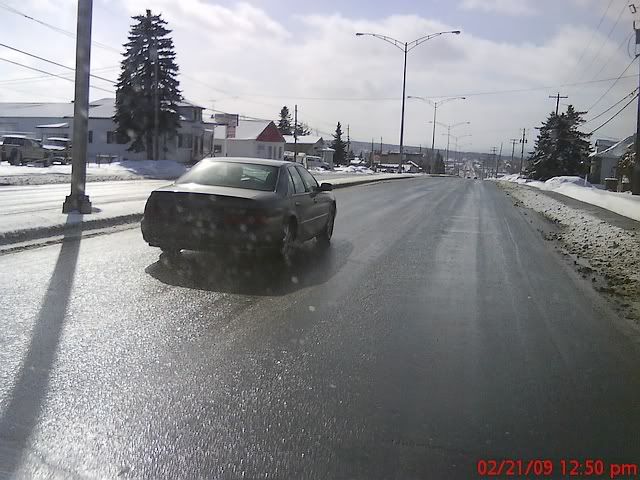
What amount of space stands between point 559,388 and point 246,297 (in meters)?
3.48

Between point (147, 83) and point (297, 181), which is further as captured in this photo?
point (147, 83)

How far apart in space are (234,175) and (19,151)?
31956mm

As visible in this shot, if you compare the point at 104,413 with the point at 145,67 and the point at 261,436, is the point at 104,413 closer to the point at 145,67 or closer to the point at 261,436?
the point at 261,436

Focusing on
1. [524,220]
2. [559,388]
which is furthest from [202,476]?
[524,220]

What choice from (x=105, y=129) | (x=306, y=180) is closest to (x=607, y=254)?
(x=306, y=180)

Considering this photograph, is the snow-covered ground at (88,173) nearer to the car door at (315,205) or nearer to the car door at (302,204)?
the car door at (315,205)

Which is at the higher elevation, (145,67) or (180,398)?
(145,67)

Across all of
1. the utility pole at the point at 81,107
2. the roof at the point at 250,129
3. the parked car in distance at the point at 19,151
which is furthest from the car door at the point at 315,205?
the roof at the point at 250,129

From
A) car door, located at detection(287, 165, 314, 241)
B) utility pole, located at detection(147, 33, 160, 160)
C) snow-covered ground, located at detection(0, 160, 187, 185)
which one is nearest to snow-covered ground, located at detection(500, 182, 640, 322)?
car door, located at detection(287, 165, 314, 241)

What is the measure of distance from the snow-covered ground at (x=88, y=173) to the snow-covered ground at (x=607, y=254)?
18986 millimetres

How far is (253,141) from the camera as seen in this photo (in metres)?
73.3

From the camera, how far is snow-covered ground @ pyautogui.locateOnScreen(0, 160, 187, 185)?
25438 millimetres

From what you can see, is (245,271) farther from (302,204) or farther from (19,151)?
(19,151)

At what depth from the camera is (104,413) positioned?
386 cm
